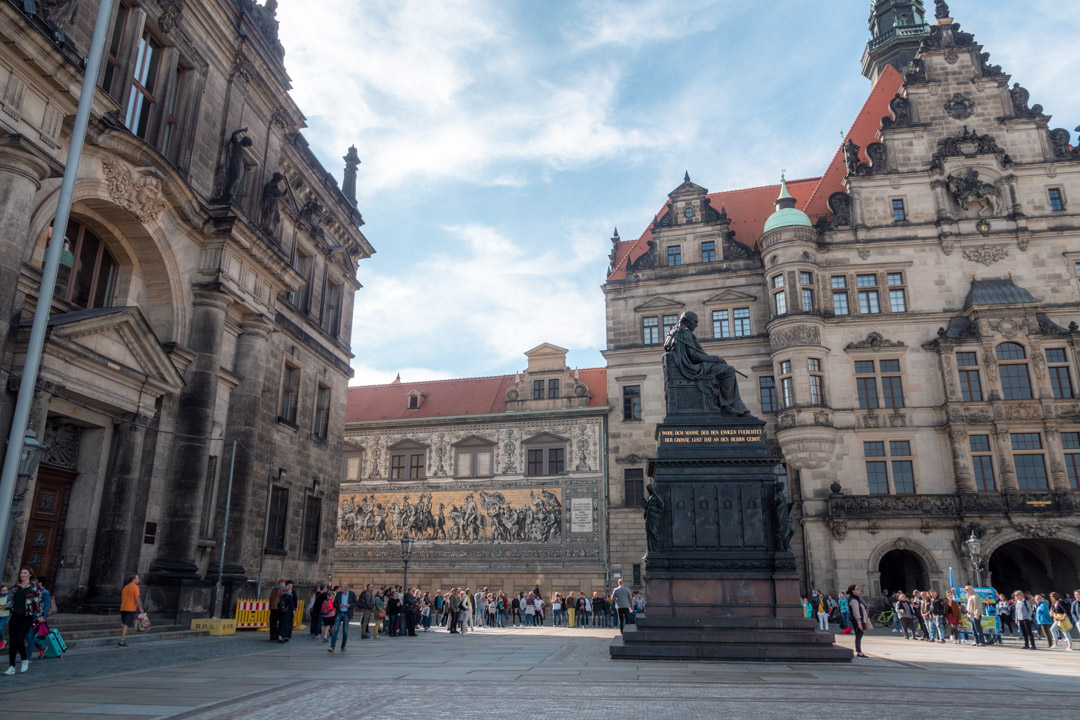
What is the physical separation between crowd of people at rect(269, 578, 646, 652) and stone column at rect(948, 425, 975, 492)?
46.5 feet

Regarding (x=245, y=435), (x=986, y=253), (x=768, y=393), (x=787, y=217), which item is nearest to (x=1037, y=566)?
(x=768, y=393)

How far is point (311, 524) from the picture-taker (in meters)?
24.5

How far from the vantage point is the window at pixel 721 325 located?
36.6 m

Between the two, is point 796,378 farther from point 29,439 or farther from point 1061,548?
point 29,439

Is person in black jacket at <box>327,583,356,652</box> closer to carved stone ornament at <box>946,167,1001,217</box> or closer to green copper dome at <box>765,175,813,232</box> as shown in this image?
green copper dome at <box>765,175,813,232</box>

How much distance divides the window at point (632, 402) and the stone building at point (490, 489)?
1.15 m

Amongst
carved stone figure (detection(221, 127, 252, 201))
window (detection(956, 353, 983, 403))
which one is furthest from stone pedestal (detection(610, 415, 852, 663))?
window (detection(956, 353, 983, 403))

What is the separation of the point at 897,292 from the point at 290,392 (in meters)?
26.6

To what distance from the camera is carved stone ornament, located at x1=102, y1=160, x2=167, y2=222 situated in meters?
14.7

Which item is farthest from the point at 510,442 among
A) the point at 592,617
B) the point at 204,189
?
the point at 204,189

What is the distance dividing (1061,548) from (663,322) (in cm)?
1891

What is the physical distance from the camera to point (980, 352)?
32.0 m

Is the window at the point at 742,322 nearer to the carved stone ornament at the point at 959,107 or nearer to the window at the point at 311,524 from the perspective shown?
the carved stone ornament at the point at 959,107

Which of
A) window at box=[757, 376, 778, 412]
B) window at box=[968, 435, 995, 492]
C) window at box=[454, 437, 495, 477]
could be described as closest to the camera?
window at box=[968, 435, 995, 492]
